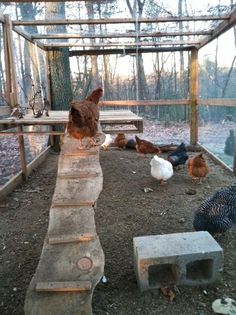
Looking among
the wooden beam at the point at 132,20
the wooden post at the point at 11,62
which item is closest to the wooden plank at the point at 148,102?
A: the wooden beam at the point at 132,20

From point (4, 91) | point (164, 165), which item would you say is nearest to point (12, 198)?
point (4, 91)

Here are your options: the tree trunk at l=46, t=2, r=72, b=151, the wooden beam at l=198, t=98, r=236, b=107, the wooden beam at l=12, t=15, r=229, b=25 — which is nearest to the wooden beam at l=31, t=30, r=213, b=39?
the wooden beam at l=12, t=15, r=229, b=25

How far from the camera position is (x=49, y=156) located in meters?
6.56

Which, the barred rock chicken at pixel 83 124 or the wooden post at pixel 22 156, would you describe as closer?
the barred rock chicken at pixel 83 124

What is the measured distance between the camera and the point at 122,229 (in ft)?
9.86

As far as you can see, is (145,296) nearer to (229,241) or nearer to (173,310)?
(173,310)

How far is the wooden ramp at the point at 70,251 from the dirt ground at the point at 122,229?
329 millimetres

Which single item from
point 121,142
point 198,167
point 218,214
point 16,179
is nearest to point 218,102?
point 198,167

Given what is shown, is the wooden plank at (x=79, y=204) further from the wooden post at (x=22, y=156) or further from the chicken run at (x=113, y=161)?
the wooden post at (x=22, y=156)

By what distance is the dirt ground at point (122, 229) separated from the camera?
1.97 metres

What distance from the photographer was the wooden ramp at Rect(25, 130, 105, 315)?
63.6 inches

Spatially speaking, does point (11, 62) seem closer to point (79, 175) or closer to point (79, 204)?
point (79, 175)

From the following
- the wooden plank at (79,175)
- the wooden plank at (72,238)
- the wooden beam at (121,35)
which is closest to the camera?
the wooden plank at (72,238)

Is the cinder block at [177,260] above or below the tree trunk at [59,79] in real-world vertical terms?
below
